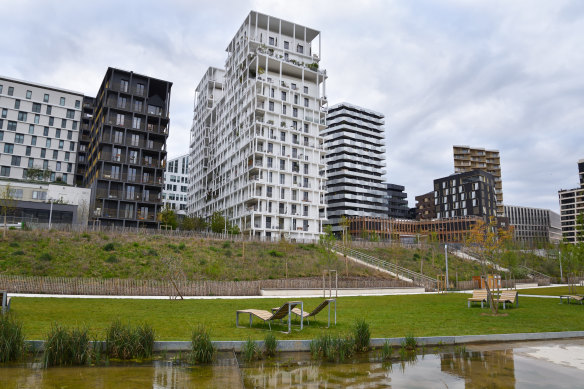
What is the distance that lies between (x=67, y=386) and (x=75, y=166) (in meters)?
78.5

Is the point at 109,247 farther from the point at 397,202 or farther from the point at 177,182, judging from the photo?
the point at 397,202

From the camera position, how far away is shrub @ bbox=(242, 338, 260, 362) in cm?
882

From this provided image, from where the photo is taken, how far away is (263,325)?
44.1 ft

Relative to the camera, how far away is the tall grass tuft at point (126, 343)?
28.1 ft

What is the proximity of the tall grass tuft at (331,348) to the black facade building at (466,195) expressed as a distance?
116 metres

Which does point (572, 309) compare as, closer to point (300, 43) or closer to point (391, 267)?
point (391, 267)

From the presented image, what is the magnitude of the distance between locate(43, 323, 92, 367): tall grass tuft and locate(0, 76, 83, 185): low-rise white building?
6814 centimetres

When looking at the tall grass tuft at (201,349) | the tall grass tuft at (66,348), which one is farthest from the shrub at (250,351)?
the tall grass tuft at (66,348)

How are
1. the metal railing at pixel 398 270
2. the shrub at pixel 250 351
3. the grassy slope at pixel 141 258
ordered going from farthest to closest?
1. the metal railing at pixel 398 270
2. the grassy slope at pixel 141 258
3. the shrub at pixel 250 351

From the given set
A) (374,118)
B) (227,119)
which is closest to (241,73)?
(227,119)

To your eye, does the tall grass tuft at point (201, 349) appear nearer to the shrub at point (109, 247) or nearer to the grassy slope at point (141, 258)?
the grassy slope at point (141, 258)

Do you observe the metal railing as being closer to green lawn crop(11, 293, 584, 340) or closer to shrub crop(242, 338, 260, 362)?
green lawn crop(11, 293, 584, 340)

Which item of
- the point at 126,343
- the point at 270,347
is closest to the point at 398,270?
the point at 270,347

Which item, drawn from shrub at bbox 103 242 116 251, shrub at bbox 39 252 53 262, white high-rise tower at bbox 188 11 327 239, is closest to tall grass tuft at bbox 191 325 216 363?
shrub at bbox 39 252 53 262
